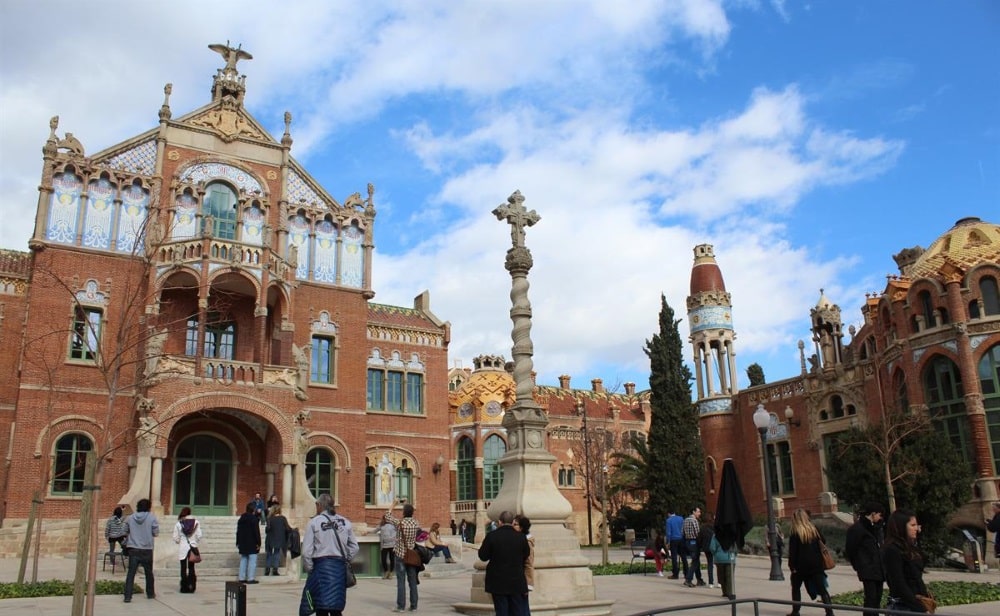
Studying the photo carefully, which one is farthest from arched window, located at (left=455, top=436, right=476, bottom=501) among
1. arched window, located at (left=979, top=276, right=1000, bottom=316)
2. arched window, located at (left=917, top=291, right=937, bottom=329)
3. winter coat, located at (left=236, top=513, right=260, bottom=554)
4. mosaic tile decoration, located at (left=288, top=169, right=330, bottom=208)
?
winter coat, located at (left=236, top=513, right=260, bottom=554)

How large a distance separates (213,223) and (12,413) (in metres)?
9.16

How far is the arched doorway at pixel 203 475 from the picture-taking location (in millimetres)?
28297

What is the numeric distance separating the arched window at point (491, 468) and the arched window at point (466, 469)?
0.67m

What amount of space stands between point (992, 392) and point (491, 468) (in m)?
28.2

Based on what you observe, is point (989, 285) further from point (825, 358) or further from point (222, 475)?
point (222, 475)

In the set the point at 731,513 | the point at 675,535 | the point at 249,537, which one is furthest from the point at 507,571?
the point at 675,535

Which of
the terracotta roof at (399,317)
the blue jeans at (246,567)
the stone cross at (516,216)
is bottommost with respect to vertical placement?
the blue jeans at (246,567)

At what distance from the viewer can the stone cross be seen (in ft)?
48.4

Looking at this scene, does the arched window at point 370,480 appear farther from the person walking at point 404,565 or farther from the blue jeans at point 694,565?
the person walking at point 404,565

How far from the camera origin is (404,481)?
34.9m

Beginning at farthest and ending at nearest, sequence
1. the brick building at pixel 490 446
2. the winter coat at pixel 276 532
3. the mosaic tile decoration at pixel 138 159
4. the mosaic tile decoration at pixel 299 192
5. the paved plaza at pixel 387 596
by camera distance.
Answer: the brick building at pixel 490 446 → the mosaic tile decoration at pixel 299 192 → the mosaic tile decoration at pixel 138 159 → the winter coat at pixel 276 532 → the paved plaza at pixel 387 596

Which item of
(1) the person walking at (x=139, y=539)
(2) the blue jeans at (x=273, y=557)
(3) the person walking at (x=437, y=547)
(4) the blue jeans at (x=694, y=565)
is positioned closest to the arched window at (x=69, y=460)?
(2) the blue jeans at (x=273, y=557)

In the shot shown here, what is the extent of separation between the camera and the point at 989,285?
97.0 feet

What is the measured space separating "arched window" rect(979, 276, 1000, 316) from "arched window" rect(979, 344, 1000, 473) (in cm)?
136
